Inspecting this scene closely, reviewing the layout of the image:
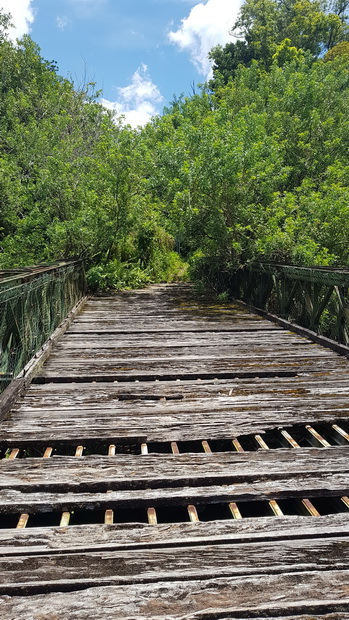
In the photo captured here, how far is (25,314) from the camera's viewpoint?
5059 millimetres

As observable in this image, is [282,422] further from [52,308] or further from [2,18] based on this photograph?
[2,18]

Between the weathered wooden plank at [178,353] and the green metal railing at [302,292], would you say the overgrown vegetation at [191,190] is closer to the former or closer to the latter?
the green metal railing at [302,292]

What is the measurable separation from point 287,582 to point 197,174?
10.2 metres

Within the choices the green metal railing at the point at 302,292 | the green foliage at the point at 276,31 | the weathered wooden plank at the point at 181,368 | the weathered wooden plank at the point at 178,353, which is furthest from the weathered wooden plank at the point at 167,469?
the green foliage at the point at 276,31

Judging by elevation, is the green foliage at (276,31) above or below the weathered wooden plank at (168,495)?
above

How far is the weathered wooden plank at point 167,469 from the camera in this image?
276cm

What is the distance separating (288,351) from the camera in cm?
623

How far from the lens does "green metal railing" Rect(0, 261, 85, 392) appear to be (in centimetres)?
443

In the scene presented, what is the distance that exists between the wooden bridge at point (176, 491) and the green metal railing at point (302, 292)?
2.90ft

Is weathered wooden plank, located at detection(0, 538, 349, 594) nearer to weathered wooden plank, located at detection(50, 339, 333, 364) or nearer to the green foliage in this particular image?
weathered wooden plank, located at detection(50, 339, 333, 364)

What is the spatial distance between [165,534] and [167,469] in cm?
64

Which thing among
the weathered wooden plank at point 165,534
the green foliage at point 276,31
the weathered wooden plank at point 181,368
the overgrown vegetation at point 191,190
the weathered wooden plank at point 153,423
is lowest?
the weathered wooden plank at point 181,368

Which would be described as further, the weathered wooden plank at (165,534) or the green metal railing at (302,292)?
the green metal railing at (302,292)

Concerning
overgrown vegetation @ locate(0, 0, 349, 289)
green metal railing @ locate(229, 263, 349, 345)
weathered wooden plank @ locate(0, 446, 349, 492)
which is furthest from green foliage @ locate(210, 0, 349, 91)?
weathered wooden plank @ locate(0, 446, 349, 492)
